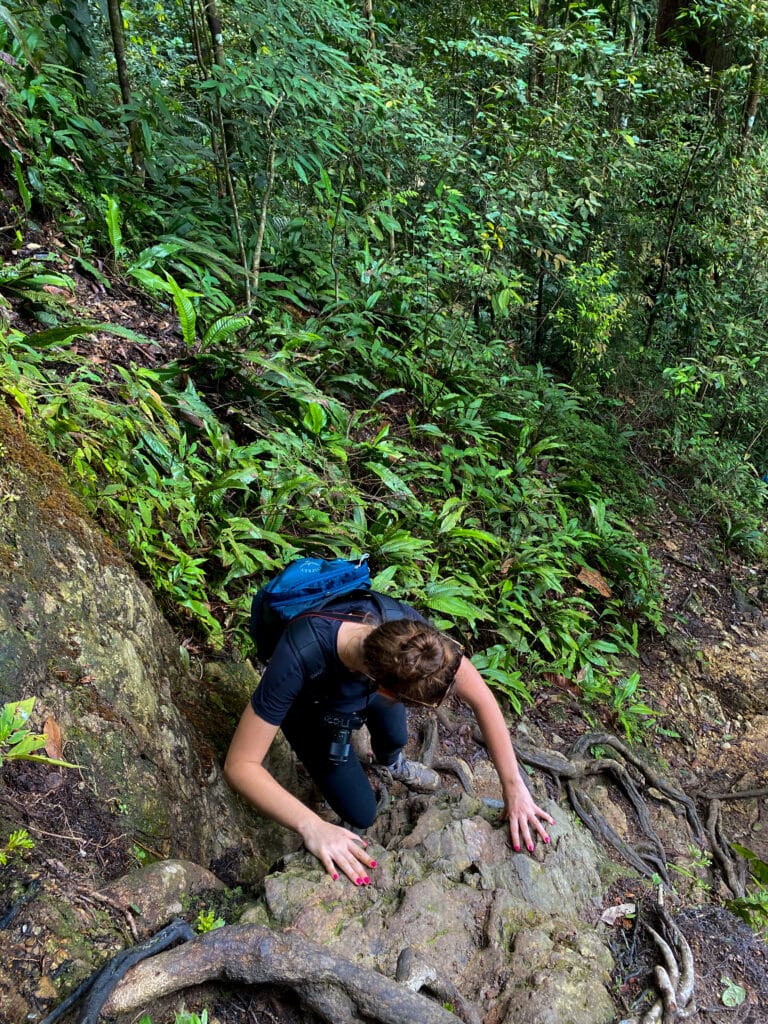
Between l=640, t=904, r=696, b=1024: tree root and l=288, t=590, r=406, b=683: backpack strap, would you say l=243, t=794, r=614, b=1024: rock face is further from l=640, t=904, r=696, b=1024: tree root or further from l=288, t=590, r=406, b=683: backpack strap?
l=288, t=590, r=406, b=683: backpack strap

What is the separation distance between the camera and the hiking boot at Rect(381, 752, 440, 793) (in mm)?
3381

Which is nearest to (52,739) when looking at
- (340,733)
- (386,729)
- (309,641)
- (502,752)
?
(309,641)

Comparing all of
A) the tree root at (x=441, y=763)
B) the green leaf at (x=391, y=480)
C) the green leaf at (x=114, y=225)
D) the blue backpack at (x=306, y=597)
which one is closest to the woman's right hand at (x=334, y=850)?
the blue backpack at (x=306, y=597)

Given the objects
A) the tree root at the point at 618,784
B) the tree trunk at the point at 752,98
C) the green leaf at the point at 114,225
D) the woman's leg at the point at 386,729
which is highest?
the tree trunk at the point at 752,98

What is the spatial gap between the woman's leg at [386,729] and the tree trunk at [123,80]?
17.5ft

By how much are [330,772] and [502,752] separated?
0.77m

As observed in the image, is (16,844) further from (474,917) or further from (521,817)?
(521,817)

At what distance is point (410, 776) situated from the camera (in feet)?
11.1

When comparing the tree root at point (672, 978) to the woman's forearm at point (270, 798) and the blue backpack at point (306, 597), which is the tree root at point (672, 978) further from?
the blue backpack at point (306, 597)

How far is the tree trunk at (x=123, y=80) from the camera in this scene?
17.4 feet

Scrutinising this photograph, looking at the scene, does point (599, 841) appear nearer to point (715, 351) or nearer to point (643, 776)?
point (643, 776)

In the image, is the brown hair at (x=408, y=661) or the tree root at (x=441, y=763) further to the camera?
the tree root at (x=441, y=763)

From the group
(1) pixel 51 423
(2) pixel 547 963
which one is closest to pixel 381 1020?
(2) pixel 547 963

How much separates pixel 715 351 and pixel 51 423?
7390 mm
